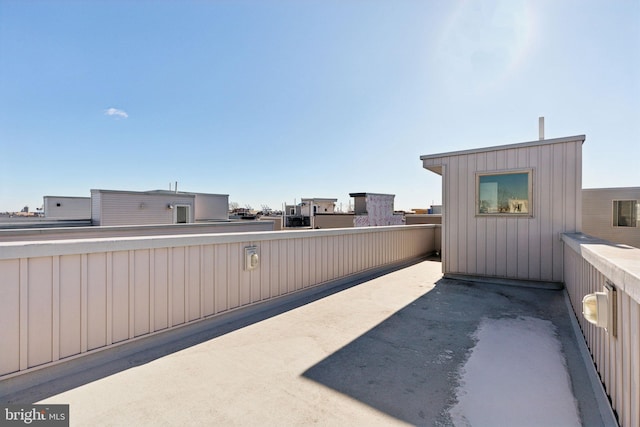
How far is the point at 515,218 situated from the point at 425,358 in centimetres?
392

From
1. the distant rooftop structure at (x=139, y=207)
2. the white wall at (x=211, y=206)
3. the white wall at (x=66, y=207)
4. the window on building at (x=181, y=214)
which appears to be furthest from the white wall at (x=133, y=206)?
the white wall at (x=66, y=207)

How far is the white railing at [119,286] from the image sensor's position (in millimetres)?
1976

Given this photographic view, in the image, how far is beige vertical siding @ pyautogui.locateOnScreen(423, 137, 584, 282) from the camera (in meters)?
4.77

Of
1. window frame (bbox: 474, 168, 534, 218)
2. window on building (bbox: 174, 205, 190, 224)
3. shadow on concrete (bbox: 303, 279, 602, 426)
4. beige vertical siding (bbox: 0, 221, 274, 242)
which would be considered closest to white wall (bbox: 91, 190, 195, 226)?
window on building (bbox: 174, 205, 190, 224)

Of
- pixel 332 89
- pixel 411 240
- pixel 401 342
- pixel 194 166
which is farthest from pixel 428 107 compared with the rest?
pixel 194 166

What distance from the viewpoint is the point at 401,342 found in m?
2.81

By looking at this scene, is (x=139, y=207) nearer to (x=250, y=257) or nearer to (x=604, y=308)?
(x=250, y=257)

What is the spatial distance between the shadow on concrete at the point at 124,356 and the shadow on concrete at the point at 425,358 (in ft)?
4.29

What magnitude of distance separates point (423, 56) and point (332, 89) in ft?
9.94

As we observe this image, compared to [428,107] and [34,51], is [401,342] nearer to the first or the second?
[428,107]

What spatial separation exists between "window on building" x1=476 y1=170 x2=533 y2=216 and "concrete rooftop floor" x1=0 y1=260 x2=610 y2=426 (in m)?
1.97

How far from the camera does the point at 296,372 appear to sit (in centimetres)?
222

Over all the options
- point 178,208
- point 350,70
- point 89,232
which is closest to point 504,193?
point 350,70

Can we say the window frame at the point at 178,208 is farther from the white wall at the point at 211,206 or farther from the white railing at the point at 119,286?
the white railing at the point at 119,286
